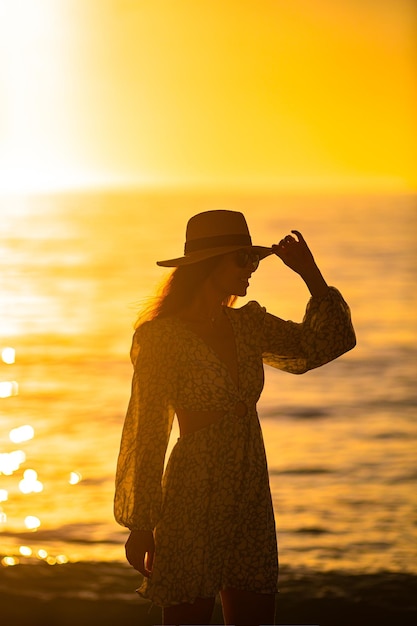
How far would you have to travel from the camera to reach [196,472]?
13.9 ft

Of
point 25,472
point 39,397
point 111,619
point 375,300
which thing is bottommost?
point 111,619

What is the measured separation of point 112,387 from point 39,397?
5.51 ft

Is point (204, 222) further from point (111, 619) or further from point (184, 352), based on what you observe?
point (111, 619)

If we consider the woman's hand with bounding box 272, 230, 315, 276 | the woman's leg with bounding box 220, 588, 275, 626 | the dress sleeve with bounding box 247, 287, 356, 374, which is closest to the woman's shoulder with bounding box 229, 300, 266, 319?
the dress sleeve with bounding box 247, 287, 356, 374

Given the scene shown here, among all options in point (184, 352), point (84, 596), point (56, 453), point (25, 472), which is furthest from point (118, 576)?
point (56, 453)

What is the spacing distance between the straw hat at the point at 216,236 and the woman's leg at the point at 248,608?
1.11 meters

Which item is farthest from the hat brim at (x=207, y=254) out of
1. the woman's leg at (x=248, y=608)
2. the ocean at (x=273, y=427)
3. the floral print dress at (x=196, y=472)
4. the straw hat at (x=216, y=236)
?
the woman's leg at (x=248, y=608)

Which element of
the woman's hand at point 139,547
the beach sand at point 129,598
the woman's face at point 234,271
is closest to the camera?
the woman's hand at point 139,547

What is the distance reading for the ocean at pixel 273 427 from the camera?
11.1m

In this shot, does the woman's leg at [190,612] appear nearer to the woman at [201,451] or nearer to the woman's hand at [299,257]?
the woman at [201,451]

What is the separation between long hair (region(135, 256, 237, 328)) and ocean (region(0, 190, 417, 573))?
6.0 inches

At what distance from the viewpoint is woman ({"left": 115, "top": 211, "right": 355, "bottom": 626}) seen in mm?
4180

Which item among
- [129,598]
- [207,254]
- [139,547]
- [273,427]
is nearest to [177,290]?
[207,254]

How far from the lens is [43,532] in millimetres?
11422
